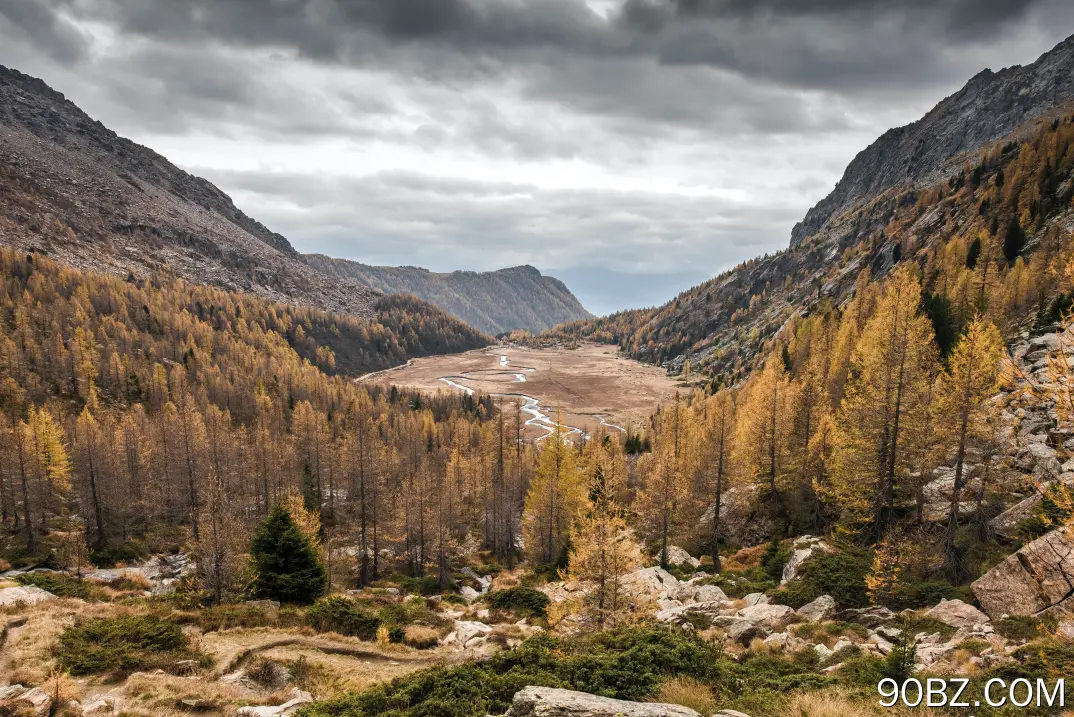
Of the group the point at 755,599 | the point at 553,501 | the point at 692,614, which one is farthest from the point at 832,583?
the point at 553,501

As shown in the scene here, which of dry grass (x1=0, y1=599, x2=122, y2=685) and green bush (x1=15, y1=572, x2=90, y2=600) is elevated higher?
dry grass (x1=0, y1=599, x2=122, y2=685)

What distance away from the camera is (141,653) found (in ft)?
66.7

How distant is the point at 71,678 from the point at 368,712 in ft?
45.3

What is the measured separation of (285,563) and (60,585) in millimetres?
14578

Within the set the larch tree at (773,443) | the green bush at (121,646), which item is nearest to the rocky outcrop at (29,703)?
the green bush at (121,646)

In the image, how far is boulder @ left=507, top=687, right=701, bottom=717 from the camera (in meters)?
11.2

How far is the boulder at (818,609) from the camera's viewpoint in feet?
84.9

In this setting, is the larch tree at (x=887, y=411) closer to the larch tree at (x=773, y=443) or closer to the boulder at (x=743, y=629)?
the larch tree at (x=773, y=443)

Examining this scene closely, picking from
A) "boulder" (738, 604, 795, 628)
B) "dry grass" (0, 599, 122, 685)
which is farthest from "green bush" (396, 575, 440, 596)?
"boulder" (738, 604, 795, 628)

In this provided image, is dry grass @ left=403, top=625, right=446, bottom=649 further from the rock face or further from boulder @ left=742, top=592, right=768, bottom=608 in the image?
the rock face

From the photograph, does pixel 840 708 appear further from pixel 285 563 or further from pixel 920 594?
pixel 285 563

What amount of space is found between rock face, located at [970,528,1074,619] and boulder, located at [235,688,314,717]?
2957 cm

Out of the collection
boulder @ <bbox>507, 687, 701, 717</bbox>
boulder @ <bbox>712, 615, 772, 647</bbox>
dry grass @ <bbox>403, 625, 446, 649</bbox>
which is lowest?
dry grass @ <bbox>403, 625, 446, 649</bbox>

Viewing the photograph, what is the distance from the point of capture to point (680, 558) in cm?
4775
